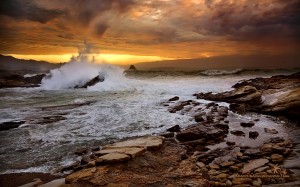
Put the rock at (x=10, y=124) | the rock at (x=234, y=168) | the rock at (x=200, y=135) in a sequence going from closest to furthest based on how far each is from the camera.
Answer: the rock at (x=234, y=168), the rock at (x=200, y=135), the rock at (x=10, y=124)

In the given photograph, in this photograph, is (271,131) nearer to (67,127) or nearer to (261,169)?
(261,169)

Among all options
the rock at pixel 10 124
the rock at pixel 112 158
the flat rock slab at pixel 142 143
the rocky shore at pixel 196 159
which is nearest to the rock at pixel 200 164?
the rocky shore at pixel 196 159

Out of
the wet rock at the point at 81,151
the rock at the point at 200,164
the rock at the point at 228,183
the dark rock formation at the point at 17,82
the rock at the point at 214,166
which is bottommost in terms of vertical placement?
the wet rock at the point at 81,151

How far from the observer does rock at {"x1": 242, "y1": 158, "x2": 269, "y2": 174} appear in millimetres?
4259

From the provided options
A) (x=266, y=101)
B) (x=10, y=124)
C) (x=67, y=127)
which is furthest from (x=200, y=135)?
(x=10, y=124)

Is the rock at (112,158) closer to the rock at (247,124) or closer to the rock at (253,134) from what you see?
the rock at (253,134)

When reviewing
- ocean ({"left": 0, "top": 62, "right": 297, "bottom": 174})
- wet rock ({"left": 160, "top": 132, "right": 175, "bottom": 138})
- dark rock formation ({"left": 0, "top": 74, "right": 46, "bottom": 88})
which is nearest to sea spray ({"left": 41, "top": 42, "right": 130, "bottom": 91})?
dark rock formation ({"left": 0, "top": 74, "right": 46, "bottom": 88})

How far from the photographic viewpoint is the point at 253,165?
4445mm

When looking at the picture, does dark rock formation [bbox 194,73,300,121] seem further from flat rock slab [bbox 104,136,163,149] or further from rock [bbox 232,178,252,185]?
rock [bbox 232,178,252,185]

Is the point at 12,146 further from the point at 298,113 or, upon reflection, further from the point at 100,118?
the point at 298,113

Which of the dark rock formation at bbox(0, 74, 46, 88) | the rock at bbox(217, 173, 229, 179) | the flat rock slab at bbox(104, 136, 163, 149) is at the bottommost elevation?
the rock at bbox(217, 173, 229, 179)

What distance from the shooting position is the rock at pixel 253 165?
14.0 ft

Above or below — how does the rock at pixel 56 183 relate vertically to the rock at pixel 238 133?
below

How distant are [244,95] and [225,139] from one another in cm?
521
